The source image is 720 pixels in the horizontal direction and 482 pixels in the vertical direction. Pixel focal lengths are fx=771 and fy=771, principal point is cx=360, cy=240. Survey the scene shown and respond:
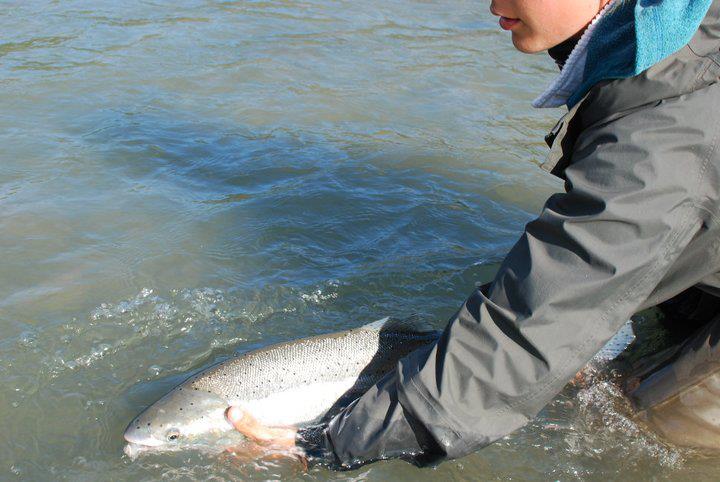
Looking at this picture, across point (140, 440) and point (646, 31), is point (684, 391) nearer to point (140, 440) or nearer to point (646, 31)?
point (646, 31)

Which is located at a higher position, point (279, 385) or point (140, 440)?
point (279, 385)

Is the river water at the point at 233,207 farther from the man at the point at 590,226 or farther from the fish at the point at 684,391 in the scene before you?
the man at the point at 590,226

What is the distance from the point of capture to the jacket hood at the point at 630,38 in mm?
2262

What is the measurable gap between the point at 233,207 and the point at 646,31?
12.9 ft

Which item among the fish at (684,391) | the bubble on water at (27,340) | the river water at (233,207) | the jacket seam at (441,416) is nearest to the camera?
the jacket seam at (441,416)

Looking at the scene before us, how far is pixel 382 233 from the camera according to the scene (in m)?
5.45

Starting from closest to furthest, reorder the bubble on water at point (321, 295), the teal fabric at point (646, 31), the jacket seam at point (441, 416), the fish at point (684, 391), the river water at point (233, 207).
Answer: the teal fabric at point (646, 31), the jacket seam at point (441, 416), the fish at point (684, 391), the river water at point (233, 207), the bubble on water at point (321, 295)

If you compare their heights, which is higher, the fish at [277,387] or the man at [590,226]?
the man at [590,226]

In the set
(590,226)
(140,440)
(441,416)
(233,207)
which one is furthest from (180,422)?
(233,207)

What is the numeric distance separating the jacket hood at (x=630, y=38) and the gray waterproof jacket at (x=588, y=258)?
0.20 ft

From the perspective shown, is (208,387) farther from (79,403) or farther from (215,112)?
(215,112)

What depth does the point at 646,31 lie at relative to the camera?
2.27 meters

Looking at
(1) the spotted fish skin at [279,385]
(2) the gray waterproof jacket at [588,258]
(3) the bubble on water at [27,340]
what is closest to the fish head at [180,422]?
(1) the spotted fish skin at [279,385]

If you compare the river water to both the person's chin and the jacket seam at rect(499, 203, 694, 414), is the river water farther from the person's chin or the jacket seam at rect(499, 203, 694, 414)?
the person's chin
